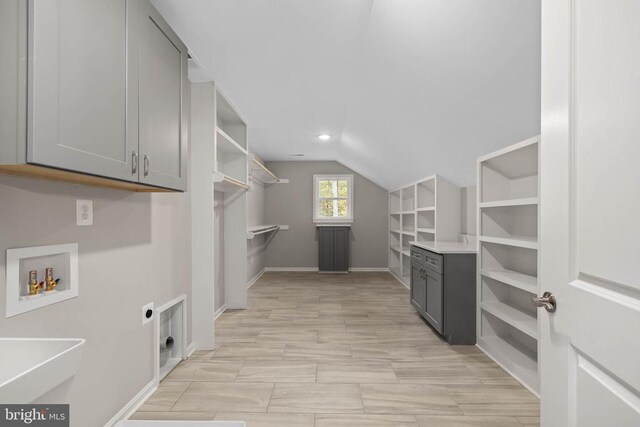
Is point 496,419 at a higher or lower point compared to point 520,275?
lower

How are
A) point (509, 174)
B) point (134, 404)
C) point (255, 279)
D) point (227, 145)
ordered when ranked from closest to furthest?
point (134, 404) → point (509, 174) → point (227, 145) → point (255, 279)

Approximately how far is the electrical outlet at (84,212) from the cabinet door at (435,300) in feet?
8.72

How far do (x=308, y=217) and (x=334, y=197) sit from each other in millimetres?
690

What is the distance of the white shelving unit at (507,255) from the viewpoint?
256cm

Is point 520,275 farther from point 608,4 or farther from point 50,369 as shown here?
point 50,369

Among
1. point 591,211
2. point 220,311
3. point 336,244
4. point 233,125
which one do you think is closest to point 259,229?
point 220,311

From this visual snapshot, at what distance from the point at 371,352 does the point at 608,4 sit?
104 inches

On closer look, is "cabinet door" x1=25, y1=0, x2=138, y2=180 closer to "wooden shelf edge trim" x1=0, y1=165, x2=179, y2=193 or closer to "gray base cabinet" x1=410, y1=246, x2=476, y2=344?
"wooden shelf edge trim" x1=0, y1=165, x2=179, y2=193

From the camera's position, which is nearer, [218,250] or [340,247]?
[218,250]

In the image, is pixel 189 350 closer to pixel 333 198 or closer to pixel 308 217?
pixel 308 217

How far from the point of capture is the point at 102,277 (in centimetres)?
174

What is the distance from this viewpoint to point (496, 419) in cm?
191

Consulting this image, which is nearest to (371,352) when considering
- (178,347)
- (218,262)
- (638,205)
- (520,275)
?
(520,275)

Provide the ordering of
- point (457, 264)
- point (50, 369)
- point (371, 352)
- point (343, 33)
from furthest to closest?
point (457, 264)
point (371, 352)
point (343, 33)
point (50, 369)
